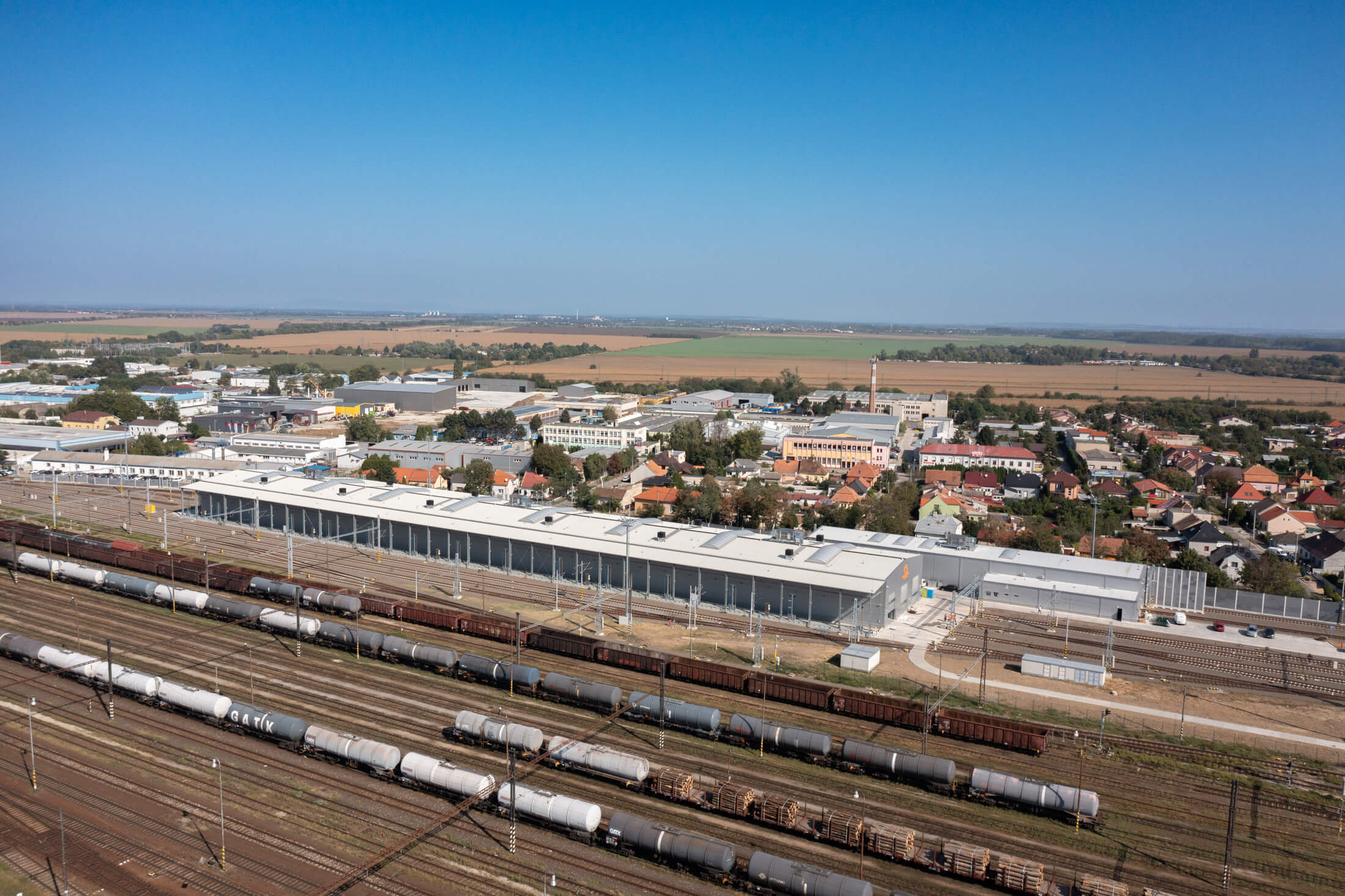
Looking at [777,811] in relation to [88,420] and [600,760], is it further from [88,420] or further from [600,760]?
[88,420]

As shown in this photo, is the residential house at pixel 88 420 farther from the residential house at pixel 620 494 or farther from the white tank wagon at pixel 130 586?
the white tank wagon at pixel 130 586

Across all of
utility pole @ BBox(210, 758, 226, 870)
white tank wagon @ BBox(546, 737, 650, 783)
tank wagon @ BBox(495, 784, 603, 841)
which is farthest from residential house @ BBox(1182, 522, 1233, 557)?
utility pole @ BBox(210, 758, 226, 870)

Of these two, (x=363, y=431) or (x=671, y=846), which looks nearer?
(x=671, y=846)

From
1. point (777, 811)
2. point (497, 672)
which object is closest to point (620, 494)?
point (497, 672)

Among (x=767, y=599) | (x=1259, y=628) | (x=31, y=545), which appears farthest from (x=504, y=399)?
(x=1259, y=628)

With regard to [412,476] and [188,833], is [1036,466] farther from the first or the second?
[188,833]

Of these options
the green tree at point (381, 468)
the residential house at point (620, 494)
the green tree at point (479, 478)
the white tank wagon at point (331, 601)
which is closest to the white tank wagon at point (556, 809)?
the white tank wagon at point (331, 601)
